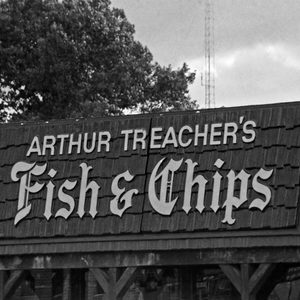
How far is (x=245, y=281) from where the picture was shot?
17.1m

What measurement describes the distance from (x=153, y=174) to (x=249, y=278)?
8.89ft

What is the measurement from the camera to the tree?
1457 inches

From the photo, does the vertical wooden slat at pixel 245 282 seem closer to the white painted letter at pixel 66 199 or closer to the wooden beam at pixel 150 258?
the wooden beam at pixel 150 258

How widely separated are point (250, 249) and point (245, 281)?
57 cm

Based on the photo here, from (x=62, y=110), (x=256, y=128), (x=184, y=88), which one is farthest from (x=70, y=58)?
(x=256, y=128)

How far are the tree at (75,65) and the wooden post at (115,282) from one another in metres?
17.7

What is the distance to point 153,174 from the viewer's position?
1816 centimetres

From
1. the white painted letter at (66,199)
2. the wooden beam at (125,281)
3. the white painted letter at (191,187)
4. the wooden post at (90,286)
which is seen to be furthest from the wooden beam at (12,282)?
the white painted letter at (191,187)

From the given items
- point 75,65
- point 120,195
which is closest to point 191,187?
point 120,195

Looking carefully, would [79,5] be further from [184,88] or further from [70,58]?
[184,88]

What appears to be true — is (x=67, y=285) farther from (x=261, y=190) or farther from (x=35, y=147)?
(x=261, y=190)

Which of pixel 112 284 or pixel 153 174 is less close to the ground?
pixel 153 174

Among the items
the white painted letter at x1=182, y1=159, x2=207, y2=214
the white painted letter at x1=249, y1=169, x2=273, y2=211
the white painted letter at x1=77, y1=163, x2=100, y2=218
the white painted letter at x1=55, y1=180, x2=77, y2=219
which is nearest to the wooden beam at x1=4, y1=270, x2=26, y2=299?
the white painted letter at x1=55, y1=180, x2=77, y2=219

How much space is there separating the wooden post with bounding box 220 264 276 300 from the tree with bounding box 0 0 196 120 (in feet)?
62.1
